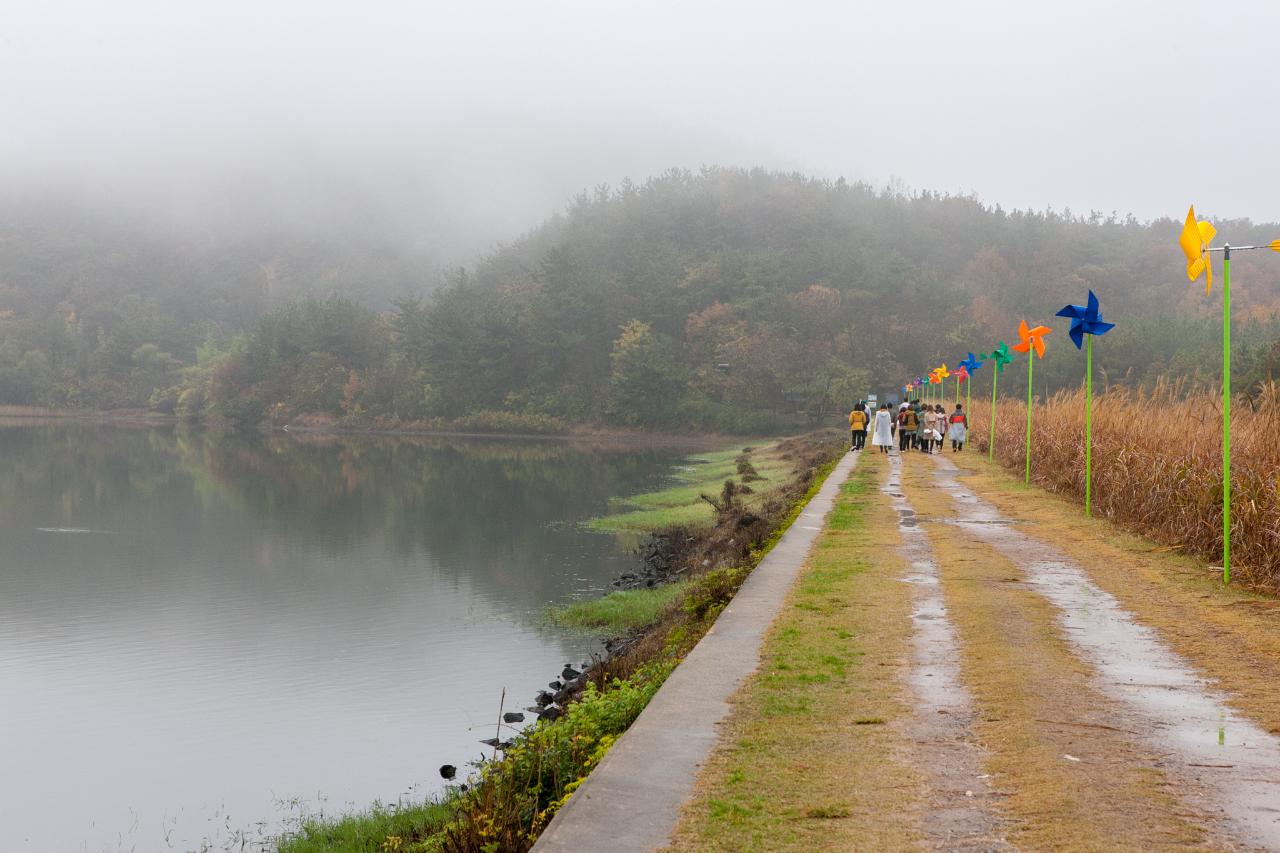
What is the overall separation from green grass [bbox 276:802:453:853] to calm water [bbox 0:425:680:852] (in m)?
0.88

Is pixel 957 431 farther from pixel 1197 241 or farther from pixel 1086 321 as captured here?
pixel 1197 241

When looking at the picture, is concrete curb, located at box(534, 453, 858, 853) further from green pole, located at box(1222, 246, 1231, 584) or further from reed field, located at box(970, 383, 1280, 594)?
reed field, located at box(970, 383, 1280, 594)

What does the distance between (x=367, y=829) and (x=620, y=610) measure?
11136 millimetres

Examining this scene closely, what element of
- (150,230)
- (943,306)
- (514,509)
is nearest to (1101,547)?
(514,509)

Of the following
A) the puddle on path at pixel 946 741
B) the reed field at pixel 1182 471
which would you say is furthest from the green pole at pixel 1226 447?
the puddle on path at pixel 946 741

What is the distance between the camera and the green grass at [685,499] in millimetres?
35375

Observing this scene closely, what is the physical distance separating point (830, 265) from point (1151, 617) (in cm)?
9270

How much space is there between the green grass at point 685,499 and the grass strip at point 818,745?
22.2 meters

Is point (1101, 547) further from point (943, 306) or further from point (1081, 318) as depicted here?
point (943, 306)

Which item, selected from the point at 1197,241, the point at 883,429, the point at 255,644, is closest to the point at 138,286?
the point at 883,429

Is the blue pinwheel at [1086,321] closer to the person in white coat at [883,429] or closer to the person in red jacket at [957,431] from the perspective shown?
the person in white coat at [883,429]

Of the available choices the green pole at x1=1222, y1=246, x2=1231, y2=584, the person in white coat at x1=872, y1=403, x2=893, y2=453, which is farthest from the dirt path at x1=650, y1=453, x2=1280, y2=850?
the person in white coat at x1=872, y1=403, x2=893, y2=453

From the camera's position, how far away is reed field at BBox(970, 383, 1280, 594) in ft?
42.1

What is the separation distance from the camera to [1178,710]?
24.9ft
